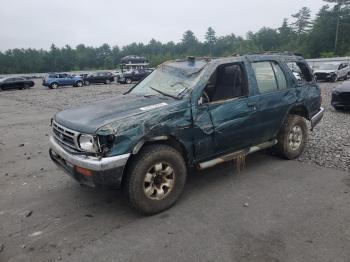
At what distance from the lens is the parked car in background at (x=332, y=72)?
22.5 meters

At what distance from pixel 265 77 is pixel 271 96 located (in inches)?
12.9

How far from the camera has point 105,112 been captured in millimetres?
3840

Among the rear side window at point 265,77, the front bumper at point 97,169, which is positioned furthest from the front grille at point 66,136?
the rear side window at point 265,77

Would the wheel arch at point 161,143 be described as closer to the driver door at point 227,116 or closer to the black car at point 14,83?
the driver door at point 227,116

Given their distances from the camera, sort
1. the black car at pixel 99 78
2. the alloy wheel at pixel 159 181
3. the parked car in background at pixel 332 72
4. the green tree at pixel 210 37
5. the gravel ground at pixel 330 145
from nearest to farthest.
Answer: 1. the alloy wheel at pixel 159 181
2. the gravel ground at pixel 330 145
3. the parked car in background at pixel 332 72
4. the black car at pixel 99 78
5. the green tree at pixel 210 37

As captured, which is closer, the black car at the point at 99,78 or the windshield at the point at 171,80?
the windshield at the point at 171,80

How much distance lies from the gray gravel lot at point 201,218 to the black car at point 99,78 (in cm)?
2872

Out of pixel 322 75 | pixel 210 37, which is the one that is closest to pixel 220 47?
pixel 210 37

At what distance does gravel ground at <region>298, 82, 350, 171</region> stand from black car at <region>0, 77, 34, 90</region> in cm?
2837

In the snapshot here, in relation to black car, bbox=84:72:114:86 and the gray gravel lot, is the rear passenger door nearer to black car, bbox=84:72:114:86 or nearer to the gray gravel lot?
the gray gravel lot

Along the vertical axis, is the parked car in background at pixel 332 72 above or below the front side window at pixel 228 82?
below

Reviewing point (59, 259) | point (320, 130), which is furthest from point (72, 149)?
point (320, 130)

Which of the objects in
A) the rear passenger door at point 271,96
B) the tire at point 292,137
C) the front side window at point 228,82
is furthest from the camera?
the tire at point 292,137

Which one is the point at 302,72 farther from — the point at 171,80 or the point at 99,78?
the point at 99,78
